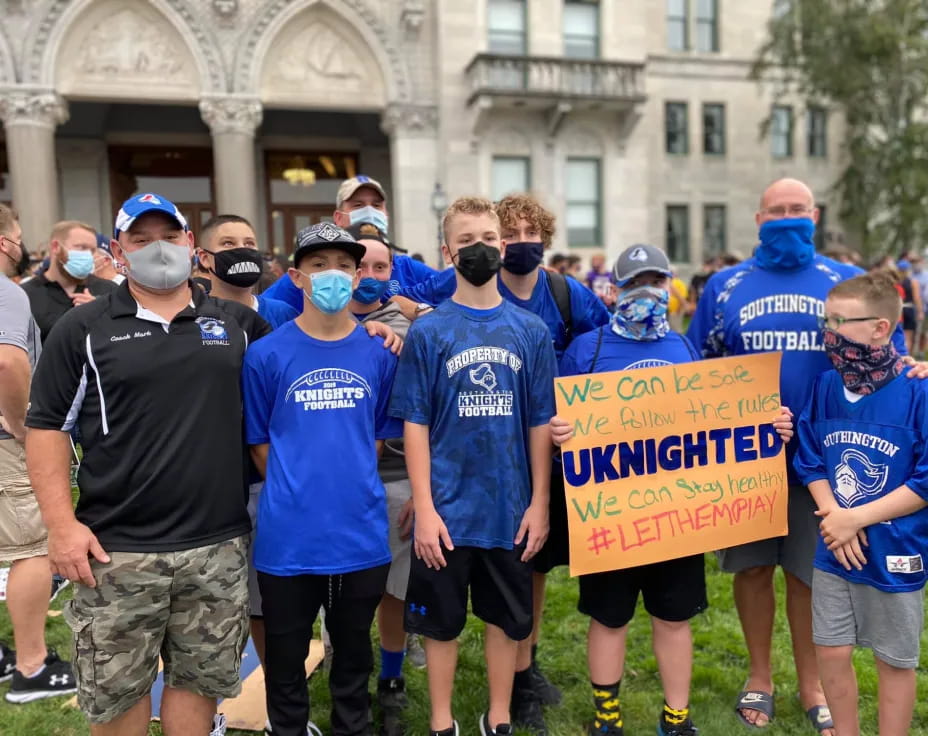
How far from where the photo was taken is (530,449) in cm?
313

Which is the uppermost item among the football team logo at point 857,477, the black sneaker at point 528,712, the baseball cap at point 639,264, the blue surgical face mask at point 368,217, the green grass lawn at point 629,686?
the blue surgical face mask at point 368,217

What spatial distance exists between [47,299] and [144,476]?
3.13m

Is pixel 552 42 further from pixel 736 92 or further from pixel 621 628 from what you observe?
pixel 621 628

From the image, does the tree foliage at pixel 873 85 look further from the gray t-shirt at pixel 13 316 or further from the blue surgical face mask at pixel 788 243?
the gray t-shirt at pixel 13 316

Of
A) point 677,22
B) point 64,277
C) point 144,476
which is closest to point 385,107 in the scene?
point 677,22

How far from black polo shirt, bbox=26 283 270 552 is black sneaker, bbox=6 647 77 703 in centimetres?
185

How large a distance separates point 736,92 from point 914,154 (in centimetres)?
664

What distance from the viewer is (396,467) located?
11.3 feet

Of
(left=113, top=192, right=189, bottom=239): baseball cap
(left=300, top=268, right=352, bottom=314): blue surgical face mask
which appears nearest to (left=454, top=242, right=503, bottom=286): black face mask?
(left=300, top=268, right=352, bottom=314): blue surgical face mask

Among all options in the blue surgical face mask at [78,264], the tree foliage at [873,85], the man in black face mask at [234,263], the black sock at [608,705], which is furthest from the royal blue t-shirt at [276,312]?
the tree foliage at [873,85]

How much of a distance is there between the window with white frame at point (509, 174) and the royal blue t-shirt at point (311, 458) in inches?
784

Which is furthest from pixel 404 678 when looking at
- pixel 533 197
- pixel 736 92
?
pixel 736 92

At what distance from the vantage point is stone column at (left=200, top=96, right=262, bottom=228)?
19672mm

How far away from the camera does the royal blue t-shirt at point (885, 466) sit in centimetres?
282
